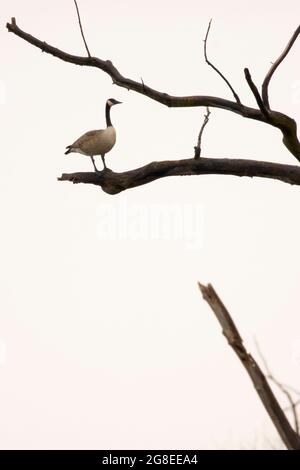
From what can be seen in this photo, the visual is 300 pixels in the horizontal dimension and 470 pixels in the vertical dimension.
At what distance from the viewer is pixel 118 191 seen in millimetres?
8086

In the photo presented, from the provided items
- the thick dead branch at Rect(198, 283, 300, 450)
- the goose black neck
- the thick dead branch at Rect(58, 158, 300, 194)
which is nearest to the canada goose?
the goose black neck

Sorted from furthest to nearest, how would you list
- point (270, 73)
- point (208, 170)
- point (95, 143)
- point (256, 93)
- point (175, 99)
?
point (95, 143)
point (208, 170)
point (175, 99)
point (270, 73)
point (256, 93)

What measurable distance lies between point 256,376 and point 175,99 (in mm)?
5486

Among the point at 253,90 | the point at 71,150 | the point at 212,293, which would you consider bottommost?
the point at 212,293

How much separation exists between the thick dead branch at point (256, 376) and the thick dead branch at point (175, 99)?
198 inches

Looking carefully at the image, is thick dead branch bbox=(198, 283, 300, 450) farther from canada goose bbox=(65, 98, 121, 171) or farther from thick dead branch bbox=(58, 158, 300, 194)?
canada goose bbox=(65, 98, 121, 171)

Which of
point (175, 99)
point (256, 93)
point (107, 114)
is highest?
point (107, 114)

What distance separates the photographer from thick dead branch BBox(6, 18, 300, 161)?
7.02 m

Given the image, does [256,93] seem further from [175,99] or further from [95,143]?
[95,143]

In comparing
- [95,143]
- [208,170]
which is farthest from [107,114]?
[208,170]

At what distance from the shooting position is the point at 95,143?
10078 millimetres
